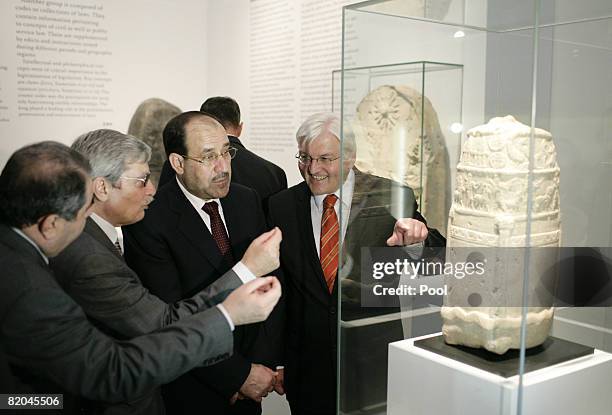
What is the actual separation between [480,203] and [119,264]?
3.95 ft

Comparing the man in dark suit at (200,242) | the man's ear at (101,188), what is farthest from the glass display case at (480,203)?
the man's ear at (101,188)

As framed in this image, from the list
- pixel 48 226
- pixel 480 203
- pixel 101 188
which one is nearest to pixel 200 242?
pixel 101 188

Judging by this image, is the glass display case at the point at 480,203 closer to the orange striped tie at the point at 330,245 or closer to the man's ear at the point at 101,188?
the orange striped tie at the point at 330,245

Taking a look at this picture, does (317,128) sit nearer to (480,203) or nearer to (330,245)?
(330,245)

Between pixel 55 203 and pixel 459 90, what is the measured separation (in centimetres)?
118

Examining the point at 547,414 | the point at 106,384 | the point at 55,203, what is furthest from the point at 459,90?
the point at 106,384

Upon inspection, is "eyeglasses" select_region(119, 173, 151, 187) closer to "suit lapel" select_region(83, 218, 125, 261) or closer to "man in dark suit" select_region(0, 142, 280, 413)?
"suit lapel" select_region(83, 218, 125, 261)

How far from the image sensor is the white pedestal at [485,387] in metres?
1.70

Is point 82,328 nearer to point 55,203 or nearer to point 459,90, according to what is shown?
point 55,203

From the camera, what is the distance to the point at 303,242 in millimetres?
2625

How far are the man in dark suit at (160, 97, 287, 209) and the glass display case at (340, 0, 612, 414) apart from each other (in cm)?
152

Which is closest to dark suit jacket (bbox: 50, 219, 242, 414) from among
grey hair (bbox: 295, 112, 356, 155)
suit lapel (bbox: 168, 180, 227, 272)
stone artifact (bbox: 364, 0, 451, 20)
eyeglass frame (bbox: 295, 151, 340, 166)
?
suit lapel (bbox: 168, 180, 227, 272)

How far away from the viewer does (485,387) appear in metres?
1.73

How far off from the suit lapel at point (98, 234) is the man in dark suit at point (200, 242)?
0.41 metres
